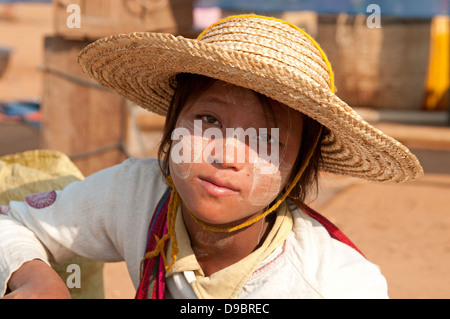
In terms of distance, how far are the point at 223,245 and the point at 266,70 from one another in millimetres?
551

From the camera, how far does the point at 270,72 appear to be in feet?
4.22

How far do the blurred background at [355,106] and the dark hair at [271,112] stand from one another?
1.28 m

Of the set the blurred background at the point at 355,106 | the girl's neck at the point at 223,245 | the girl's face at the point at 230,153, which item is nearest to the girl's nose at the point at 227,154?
the girl's face at the point at 230,153

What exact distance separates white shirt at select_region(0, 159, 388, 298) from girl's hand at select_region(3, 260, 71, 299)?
1.0 inches

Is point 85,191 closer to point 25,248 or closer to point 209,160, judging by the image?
point 25,248

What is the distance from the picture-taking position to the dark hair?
1519mm

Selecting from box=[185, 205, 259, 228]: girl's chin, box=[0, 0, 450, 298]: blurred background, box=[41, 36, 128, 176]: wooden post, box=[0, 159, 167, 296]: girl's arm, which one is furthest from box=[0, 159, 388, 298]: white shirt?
box=[41, 36, 128, 176]: wooden post

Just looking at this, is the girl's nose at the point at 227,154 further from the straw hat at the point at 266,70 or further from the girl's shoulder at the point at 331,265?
the girl's shoulder at the point at 331,265

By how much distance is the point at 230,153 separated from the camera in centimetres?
136

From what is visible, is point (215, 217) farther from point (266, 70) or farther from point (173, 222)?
point (266, 70)

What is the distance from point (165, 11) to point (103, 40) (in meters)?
2.53

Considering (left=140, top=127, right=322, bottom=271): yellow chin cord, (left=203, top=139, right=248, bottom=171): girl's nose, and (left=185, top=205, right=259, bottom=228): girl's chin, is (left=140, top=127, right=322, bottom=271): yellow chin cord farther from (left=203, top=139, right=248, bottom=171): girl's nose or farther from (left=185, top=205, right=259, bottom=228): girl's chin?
(left=203, top=139, right=248, bottom=171): girl's nose

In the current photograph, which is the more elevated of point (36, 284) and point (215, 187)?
point (215, 187)

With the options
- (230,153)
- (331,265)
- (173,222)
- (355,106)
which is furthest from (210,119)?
(355,106)
